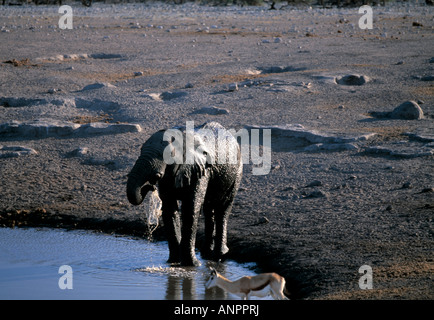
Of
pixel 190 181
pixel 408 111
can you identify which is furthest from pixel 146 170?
pixel 408 111

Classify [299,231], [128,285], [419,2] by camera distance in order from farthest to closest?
[419,2] < [299,231] < [128,285]

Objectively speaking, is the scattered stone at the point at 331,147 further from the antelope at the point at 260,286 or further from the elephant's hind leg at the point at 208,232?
the antelope at the point at 260,286

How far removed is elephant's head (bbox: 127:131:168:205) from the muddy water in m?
0.99

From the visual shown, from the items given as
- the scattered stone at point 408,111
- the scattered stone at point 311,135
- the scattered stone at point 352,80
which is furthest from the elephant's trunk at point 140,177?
the scattered stone at point 352,80

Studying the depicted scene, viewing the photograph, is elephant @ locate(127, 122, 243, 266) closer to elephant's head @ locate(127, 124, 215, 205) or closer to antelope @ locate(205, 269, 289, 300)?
elephant's head @ locate(127, 124, 215, 205)

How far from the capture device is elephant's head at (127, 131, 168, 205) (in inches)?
264

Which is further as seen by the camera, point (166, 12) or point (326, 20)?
point (166, 12)

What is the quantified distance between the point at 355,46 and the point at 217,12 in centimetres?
1517

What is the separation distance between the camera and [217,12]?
114 ft

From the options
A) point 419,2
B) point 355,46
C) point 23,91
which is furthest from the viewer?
point 419,2

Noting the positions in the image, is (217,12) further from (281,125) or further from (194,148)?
(194,148)

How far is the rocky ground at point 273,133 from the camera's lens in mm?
7852

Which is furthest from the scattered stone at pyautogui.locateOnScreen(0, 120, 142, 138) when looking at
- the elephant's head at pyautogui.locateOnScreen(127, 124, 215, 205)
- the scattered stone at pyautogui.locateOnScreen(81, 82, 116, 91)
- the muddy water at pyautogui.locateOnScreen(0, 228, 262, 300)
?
the elephant's head at pyautogui.locateOnScreen(127, 124, 215, 205)

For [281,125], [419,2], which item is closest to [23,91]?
[281,125]
